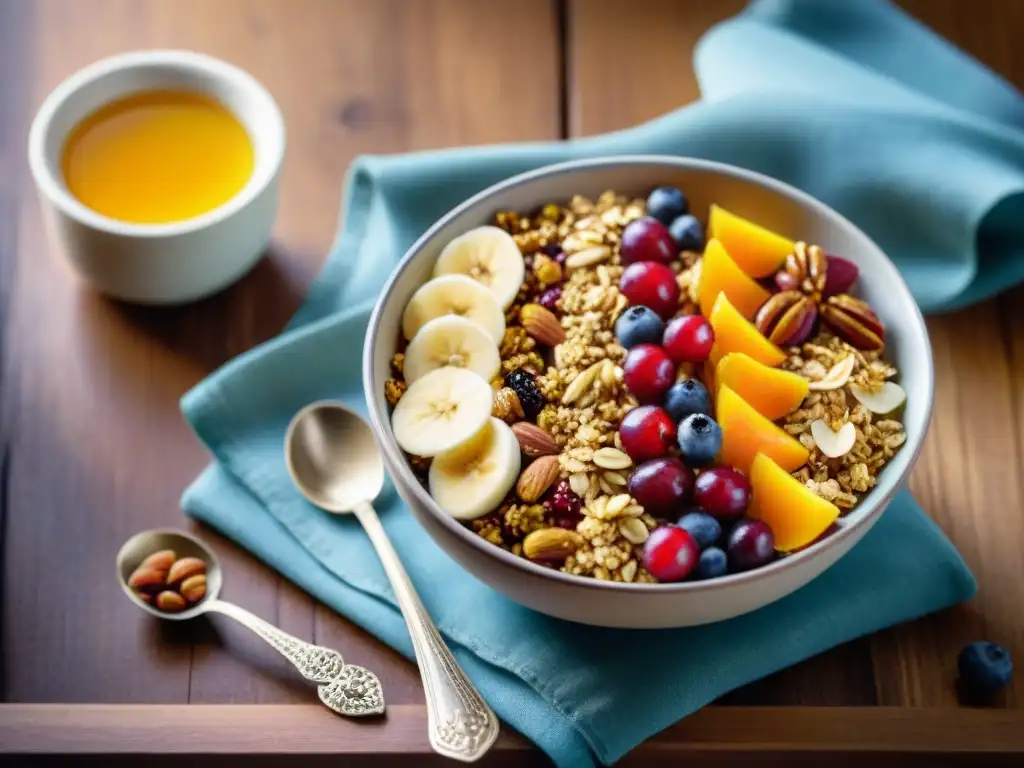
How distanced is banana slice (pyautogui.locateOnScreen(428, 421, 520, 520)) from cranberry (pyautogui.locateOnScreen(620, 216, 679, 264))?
203mm

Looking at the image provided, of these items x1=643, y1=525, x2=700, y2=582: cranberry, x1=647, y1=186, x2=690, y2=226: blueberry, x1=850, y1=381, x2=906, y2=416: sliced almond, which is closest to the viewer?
x1=643, y1=525, x2=700, y2=582: cranberry

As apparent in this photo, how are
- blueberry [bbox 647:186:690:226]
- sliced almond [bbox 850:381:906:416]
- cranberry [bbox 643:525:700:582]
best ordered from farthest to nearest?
blueberry [bbox 647:186:690:226] → sliced almond [bbox 850:381:906:416] → cranberry [bbox 643:525:700:582]

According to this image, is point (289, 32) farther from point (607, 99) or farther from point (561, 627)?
point (561, 627)

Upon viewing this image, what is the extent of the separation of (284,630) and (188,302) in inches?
14.2

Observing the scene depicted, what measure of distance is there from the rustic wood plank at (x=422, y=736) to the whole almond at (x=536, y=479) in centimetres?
20

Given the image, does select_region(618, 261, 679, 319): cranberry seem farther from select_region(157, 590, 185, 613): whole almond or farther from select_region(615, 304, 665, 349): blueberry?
select_region(157, 590, 185, 613): whole almond

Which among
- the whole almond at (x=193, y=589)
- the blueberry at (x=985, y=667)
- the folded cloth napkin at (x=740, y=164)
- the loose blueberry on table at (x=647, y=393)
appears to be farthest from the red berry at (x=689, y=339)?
the whole almond at (x=193, y=589)

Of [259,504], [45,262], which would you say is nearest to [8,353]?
[45,262]

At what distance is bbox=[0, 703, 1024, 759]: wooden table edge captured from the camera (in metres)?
1.02

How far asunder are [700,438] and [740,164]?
1.49ft

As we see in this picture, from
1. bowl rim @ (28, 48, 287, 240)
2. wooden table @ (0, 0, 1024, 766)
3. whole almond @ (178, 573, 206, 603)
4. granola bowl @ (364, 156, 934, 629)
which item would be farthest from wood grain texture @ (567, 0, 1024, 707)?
whole almond @ (178, 573, 206, 603)

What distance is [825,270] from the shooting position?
3.63 feet

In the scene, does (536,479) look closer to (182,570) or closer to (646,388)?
(646,388)

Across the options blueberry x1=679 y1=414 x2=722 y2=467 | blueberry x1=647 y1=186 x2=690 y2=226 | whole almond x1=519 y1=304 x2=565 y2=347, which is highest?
blueberry x1=647 y1=186 x2=690 y2=226
